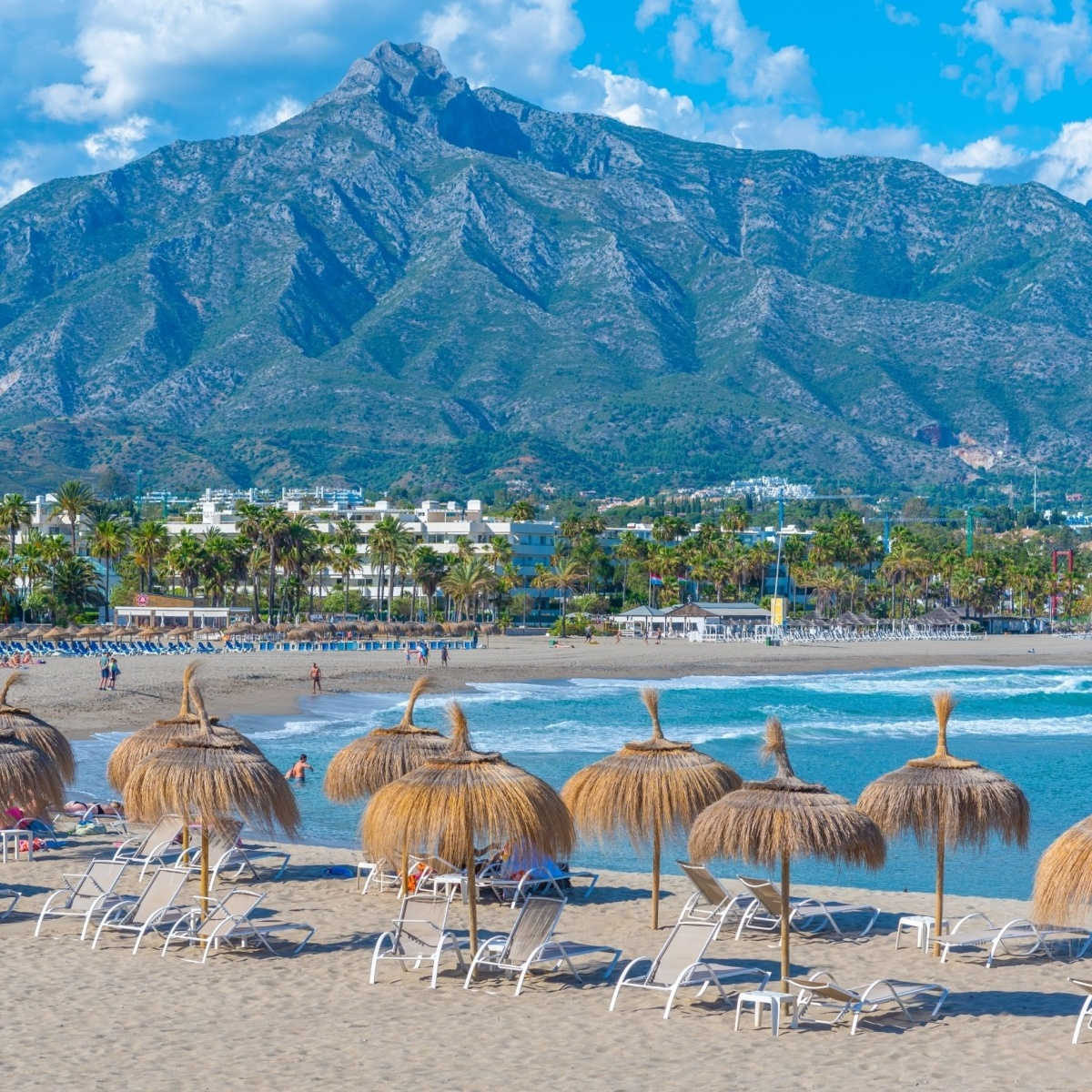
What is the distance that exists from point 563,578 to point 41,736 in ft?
277

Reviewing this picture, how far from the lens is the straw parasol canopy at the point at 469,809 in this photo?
446 inches

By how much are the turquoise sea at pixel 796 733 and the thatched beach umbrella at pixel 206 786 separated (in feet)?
17.6

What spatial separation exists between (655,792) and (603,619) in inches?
3135

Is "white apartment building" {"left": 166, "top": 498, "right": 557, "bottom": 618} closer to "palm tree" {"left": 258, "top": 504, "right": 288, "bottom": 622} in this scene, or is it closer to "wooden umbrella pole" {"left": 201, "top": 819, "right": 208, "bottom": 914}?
"palm tree" {"left": 258, "top": 504, "right": 288, "bottom": 622}

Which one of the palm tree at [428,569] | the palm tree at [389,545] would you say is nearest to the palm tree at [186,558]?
the palm tree at [389,545]

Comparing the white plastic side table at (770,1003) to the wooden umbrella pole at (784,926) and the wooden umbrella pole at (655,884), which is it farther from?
the wooden umbrella pole at (655,884)

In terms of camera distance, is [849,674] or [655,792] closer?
[655,792]

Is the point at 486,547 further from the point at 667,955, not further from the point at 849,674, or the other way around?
the point at 667,955

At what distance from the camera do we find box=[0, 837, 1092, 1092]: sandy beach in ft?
30.8

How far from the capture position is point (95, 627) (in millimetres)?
68375

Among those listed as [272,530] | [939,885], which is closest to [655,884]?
[939,885]

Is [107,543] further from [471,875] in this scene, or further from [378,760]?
[471,875]

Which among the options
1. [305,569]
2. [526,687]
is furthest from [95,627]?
[526,687]

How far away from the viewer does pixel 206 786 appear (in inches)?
498
